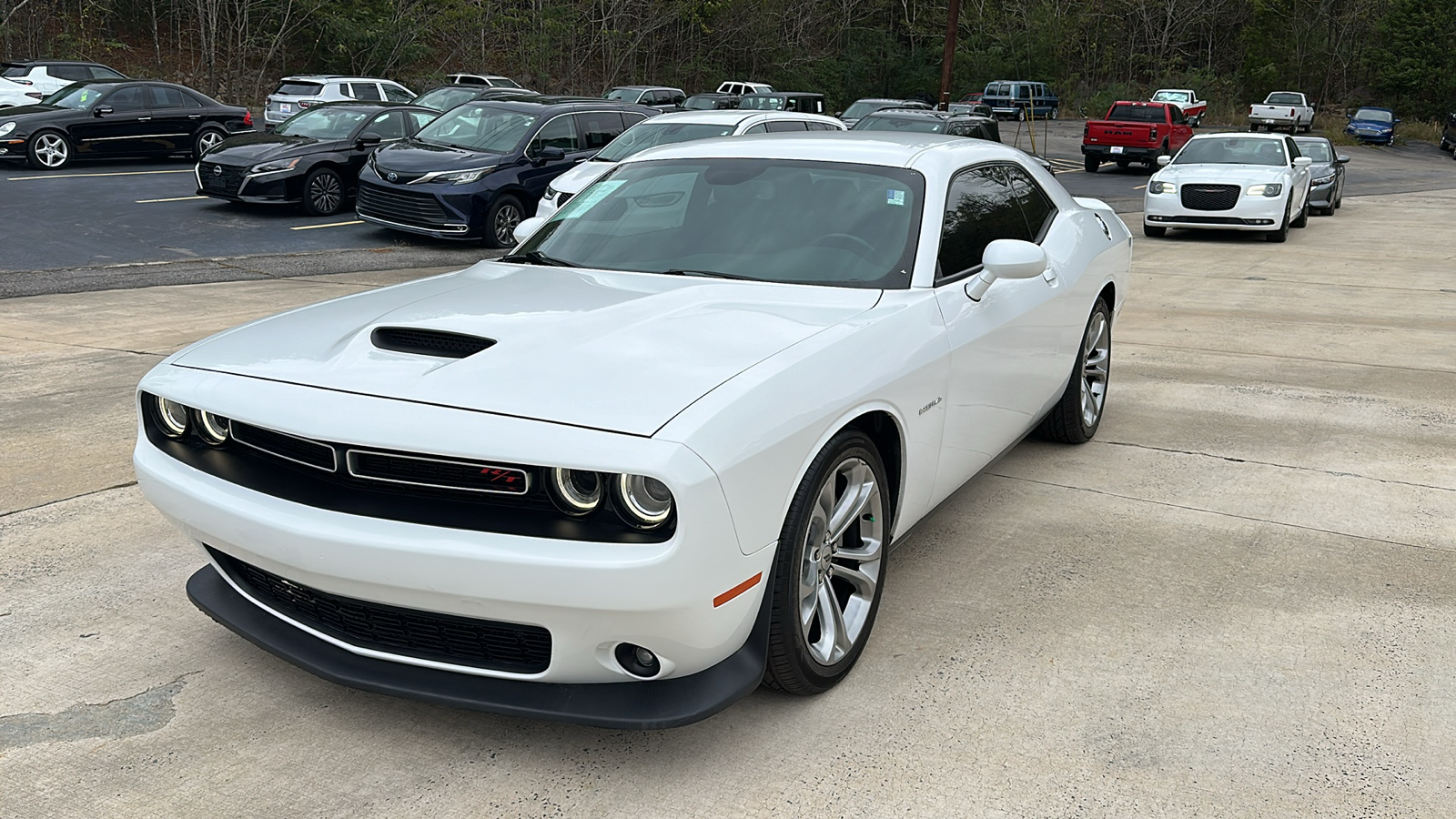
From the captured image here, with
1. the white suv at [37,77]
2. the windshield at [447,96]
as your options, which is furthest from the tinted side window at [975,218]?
the white suv at [37,77]

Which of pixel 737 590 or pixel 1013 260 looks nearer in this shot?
pixel 737 590

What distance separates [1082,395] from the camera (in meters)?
5.58

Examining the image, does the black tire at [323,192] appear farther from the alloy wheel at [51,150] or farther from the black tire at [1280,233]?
the black tire at [1280,233]

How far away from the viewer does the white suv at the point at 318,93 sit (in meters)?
26.2

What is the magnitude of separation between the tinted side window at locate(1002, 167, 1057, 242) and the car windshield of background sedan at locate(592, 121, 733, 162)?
26.1 ft

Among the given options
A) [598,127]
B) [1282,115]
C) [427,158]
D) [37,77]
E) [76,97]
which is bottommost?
[427,158]

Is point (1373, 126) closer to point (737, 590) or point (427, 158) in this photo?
point (427, 158)

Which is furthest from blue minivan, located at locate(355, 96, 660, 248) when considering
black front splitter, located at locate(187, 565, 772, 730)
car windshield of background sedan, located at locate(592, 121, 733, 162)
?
black front splitter, located at locate(187, 565, 772, 730)

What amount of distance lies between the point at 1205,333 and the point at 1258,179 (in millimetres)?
7831

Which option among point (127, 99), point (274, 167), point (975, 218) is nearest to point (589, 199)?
point (975, 218)

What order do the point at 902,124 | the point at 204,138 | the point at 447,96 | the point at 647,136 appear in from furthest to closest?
the point at 447,96, the point at 204,138, the point at 902,124, the point at 647,136

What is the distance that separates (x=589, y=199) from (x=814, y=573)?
2138mm

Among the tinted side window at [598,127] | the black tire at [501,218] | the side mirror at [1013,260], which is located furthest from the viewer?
the tinted side window at [598,127]

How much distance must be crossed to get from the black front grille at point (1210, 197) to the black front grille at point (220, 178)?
12352 millimetres
